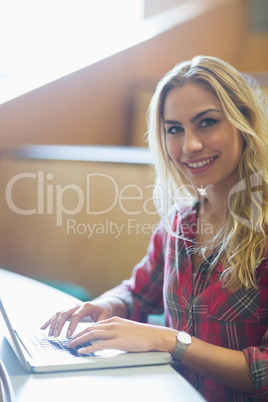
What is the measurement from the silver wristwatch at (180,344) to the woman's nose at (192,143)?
0.48m

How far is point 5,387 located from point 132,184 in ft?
4.63

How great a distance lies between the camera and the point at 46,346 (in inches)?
41.1

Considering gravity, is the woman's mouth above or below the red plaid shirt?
above

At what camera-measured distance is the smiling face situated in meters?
1.34

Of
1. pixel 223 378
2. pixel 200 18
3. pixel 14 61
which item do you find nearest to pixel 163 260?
pixel 223 378


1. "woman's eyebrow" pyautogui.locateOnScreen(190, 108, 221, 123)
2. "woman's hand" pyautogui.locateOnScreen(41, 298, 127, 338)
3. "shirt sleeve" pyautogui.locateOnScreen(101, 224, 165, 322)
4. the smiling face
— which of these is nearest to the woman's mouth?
the smiling face

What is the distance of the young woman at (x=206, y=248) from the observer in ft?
3.59

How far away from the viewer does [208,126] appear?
135 cm

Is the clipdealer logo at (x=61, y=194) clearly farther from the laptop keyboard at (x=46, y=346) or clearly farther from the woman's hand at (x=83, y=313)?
the laptop keyboard at (x=46, y=346)

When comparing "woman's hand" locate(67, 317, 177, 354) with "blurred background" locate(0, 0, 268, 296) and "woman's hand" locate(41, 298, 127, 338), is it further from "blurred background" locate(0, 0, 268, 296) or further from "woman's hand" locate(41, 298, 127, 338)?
"blurred background" locate(0, 0, 268, 296)

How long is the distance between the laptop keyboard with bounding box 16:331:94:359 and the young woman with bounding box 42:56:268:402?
1.1 inches

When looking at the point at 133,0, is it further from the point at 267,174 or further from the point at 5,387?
the point at 5,387

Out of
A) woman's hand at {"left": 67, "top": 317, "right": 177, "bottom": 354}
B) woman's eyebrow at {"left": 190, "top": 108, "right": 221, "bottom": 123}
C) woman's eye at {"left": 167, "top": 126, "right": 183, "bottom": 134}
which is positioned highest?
woman's eyebrow at {"left": 190, "top": 108, "right": 221, "bottom": 123}

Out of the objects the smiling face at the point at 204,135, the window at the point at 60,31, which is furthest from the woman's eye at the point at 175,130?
the window at the point at 60,31
